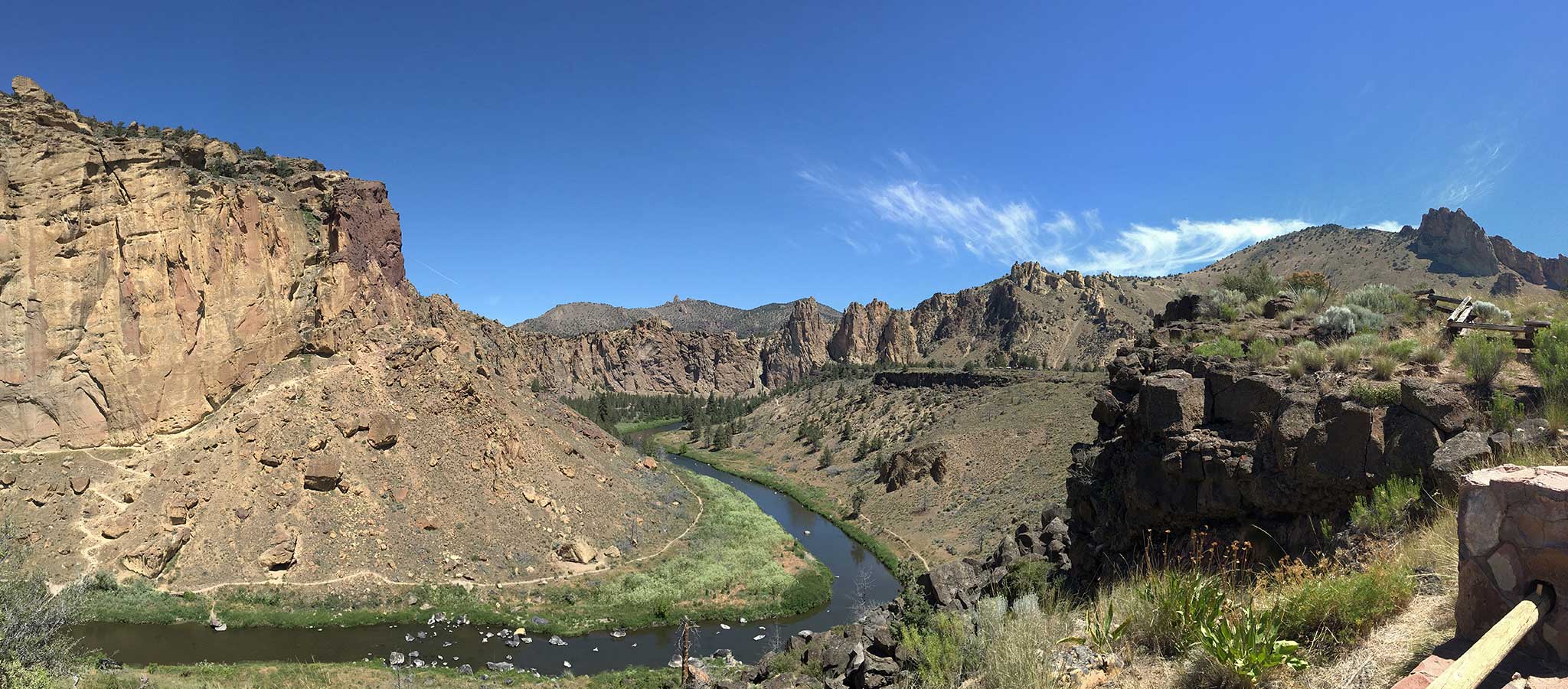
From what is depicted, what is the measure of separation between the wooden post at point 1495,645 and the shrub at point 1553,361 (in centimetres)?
634

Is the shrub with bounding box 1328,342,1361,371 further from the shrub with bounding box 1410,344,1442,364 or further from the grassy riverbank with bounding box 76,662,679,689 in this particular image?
the grassy riverbank with bounding box 76,662,679,689

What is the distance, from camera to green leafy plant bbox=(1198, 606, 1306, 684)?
4613 millimetres

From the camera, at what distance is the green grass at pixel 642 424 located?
11315 centimetres

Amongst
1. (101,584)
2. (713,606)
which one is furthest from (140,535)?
(713,606)

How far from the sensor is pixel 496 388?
1734 inches

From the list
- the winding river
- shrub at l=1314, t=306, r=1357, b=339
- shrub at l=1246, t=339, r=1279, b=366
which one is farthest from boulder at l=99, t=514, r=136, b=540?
shrub at l=1314, t=306, r=1357, b=339

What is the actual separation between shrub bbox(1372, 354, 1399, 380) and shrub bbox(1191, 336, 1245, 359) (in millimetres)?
2258

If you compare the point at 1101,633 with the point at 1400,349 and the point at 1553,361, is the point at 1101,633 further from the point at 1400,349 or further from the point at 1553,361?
the point at 1400,349

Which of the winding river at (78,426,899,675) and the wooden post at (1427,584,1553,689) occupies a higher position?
the wooden post at (1427,584,1553,689)

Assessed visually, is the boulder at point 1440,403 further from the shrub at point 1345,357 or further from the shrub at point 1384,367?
the shrub at point 1345,357

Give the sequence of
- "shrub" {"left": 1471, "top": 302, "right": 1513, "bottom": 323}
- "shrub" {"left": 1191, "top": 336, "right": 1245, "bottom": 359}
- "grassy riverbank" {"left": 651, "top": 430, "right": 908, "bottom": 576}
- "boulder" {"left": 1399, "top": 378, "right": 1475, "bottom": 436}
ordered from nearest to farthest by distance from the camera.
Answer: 1. "boulder" {"left": 1399, "top": 378, "right": 1475, "bottom": 436}
2. "shrub" {"left": 1471, "top": 302, "right": 1513, "bottom": 323}
3. "shrub" {"left": 1191, "top": 336, "right": 1245, "bottom": 359}
4. "grassy riverbank" {"left": 651, "top": 430, "right": 908, "bottom": 576}

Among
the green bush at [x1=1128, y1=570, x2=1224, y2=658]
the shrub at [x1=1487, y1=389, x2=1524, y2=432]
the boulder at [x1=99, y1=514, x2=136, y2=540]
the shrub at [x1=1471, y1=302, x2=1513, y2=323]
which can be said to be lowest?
the boulder at [x1=99, y1=514, x2=136, y2=540]

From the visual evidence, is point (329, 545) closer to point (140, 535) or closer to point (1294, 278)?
point (140, 535)

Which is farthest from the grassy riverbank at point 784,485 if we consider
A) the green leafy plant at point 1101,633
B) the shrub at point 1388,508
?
the green leafy plant at point 1101,633
